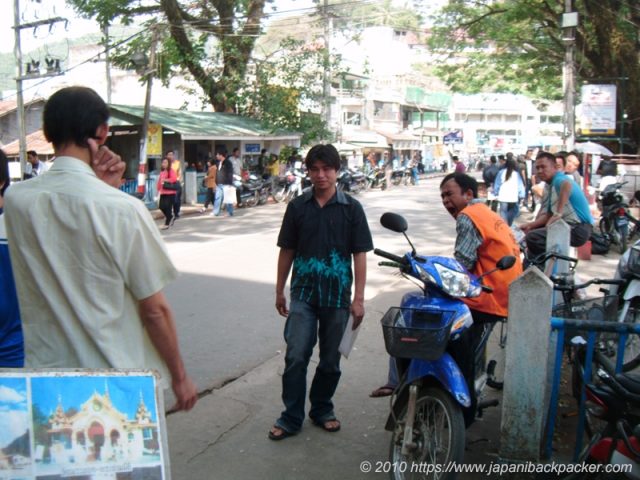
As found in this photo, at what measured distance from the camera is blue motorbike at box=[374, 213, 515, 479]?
3.01 metres

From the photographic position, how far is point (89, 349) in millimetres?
1856

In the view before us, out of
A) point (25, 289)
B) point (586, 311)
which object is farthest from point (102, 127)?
point (586, 311)

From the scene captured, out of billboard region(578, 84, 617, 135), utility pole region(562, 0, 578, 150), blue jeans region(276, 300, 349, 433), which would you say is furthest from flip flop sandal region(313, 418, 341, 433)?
billboard region(578, 84, 617, 135)

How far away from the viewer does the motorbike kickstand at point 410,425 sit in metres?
3.12

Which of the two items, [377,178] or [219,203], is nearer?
[219,203]

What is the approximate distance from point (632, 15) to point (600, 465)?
17.9 meters

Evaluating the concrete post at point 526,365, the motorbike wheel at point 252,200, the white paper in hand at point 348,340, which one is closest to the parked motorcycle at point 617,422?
the concrete post at point 526,365

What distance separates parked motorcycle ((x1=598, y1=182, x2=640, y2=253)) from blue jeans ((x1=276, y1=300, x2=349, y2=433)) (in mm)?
8591

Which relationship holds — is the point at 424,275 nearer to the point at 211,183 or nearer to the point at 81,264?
the point at 81,264

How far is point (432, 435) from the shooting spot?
3168 mm

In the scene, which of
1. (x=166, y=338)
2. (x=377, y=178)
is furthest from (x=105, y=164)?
(x=377, y=178)

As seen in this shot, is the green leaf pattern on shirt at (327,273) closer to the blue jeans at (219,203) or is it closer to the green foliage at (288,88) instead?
the blue jeans at (219,203)

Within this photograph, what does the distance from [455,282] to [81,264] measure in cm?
195

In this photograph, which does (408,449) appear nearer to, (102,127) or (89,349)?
(89,349)
